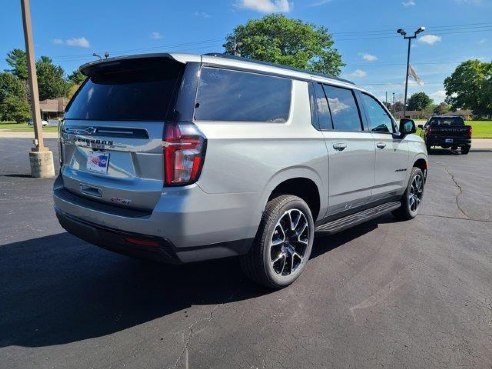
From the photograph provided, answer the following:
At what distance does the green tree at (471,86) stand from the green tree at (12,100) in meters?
101

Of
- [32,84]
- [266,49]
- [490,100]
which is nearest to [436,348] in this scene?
[32,84]

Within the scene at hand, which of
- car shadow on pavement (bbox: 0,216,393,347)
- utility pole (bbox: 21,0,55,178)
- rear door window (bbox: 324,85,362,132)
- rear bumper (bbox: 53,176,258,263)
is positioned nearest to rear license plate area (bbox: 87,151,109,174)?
rear bumper (bbox: 53,176,258,263)

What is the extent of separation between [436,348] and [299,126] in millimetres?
2018

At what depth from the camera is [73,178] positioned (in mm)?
3393

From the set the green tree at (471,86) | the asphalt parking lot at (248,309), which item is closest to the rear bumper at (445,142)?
the asphalt parking lot at (248,309)

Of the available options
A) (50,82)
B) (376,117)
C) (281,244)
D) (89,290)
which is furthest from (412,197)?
(50,82)

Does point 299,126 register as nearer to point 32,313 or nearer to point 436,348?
point 436,348

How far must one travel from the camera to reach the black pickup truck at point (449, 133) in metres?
18.0

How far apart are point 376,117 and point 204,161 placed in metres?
3.09

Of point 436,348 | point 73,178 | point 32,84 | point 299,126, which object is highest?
point 32,84

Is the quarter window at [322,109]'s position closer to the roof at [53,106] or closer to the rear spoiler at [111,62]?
the rear spoiler at [111,62]

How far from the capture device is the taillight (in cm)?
268

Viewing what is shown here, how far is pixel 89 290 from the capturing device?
3504mm

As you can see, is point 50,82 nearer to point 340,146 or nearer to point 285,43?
point 285,43
